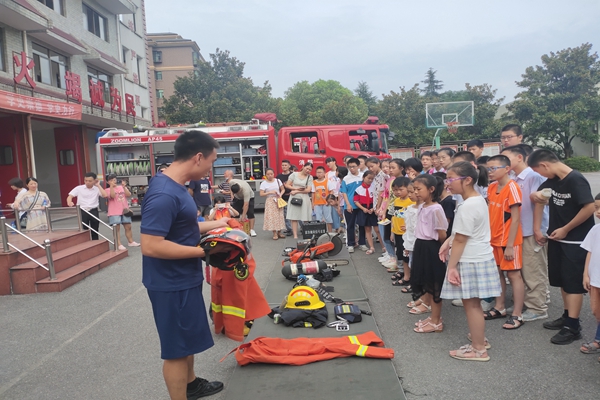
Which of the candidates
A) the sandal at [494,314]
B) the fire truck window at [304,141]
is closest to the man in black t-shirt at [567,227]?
the sandal at [494,314]

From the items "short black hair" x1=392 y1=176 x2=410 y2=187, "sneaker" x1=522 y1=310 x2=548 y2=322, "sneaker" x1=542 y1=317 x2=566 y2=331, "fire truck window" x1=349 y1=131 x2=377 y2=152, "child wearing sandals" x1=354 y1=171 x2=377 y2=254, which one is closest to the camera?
"sneaker" x1=542 y1=317 x2=566 y2=331

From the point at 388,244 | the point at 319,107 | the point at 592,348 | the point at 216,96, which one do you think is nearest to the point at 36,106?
the point at 388,244

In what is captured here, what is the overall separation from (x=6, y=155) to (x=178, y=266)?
711 inches

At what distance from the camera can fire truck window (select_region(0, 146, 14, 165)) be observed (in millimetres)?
17289

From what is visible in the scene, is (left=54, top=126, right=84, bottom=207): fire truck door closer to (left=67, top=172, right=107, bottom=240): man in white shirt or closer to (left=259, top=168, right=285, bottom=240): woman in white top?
(left=67, top=172, right=107, bottom=240): man in white shirt

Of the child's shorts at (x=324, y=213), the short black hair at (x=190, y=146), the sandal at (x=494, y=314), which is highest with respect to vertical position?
the short black hair at (x=190, y=146)

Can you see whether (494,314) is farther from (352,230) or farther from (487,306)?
(352,230)

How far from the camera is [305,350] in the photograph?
404 centimetres

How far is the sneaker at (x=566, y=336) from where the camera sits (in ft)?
13.6

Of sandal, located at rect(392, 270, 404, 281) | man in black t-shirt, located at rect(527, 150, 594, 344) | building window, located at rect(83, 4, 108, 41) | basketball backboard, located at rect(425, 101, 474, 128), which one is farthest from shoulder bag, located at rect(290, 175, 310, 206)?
basketball backboard, located at rect(425, 101, 474, 128)

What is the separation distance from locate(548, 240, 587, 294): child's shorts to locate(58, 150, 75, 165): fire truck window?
22.0m

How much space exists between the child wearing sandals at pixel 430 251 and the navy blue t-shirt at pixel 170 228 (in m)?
2.50

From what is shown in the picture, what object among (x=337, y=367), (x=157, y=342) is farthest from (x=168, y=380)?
(x=157, y=342)

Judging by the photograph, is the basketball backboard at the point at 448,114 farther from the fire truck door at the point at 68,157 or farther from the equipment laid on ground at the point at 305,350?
the equipment laid on ground at the point at 305,350
